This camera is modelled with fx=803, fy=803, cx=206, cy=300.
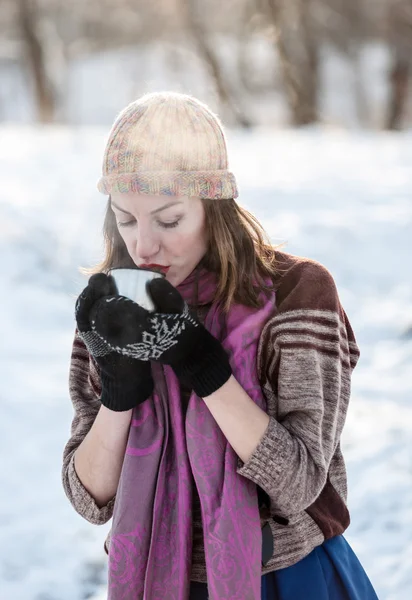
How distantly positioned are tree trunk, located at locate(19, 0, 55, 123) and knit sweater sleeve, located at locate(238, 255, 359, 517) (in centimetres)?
1664

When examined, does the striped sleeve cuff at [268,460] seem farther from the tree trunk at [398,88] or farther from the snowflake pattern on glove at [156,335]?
the tree trunk at [398,88]

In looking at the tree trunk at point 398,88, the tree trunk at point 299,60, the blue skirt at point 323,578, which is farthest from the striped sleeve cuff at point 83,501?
the tree trunk at point 398,88

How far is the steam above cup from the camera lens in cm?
135

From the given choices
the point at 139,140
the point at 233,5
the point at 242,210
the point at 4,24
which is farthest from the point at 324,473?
the point at 4,24

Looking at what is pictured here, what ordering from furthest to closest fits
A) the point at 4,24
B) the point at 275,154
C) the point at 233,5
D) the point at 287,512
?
the point at 4,24
the point at 233,5
the point at 275,154
the point at 287,512

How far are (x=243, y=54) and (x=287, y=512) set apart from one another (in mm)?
18952

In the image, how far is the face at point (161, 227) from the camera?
1466 millimetres

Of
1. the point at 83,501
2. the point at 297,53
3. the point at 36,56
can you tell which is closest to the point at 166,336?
the point at 83,501

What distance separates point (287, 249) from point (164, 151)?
4981 mm

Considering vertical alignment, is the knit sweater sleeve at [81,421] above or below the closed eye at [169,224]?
below

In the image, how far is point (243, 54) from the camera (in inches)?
760

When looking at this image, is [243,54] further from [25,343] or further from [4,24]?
[25,343]

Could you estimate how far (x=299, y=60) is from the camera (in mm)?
17859

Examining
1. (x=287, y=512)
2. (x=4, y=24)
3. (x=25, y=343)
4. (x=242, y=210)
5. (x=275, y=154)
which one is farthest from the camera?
(x=4, y=24)
